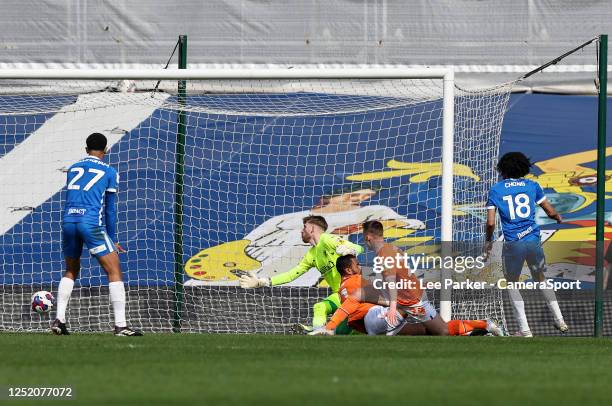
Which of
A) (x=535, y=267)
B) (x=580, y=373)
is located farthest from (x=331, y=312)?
(x=580, y=373)

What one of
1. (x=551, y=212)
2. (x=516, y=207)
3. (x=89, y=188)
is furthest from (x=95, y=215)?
(x=551, y=212)

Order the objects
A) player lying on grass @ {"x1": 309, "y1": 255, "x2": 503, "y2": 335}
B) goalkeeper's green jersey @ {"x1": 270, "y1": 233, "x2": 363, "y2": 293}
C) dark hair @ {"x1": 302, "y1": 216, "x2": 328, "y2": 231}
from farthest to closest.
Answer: dark hair @ {"x1": 302, "y1": 216, "x2": 328, "y2": 231}, goalkeeper's green jersey @ {"x1": 270, "y1": 233, "x2": 363, "y2": 293}, player lying on grass @ {"x1": 309, "y1": 255, "x2": 503, "y2": 335}

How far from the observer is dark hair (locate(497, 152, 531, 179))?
11625mm

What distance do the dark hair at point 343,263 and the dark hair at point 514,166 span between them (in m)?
1.71

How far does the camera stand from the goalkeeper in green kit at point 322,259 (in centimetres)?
1196

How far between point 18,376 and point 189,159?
7737 mm

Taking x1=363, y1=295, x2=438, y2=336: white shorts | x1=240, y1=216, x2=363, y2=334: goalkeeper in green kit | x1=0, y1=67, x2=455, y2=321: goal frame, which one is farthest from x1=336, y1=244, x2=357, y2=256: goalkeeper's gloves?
x1=0, y1=67, x2=455, y2=321: goal frame

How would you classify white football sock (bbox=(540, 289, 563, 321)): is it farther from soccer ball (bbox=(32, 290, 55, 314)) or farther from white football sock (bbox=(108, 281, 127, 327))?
soccer ball (bbox=(32, 290, 55, 314))

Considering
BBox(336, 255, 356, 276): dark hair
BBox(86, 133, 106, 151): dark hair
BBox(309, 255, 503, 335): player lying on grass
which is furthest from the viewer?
BBox(336, 255, 356, 276): dark hair

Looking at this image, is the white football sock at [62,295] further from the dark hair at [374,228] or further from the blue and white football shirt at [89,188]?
the dark hair at [374,228]

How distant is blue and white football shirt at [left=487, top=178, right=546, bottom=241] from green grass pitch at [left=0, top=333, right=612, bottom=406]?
1.49 m

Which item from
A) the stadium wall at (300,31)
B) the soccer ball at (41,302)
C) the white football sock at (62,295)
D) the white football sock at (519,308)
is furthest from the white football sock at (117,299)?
the stadium wall at (300,31)

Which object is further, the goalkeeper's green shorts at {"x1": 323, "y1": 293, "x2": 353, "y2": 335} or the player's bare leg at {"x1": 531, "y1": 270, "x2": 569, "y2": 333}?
the goalkeeper's green shorts at {"x1": 323, "y1": 293, "x2": 353, "y2": 335}

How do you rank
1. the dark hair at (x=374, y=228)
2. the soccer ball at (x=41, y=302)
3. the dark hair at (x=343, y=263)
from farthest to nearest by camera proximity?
the dark hair at (x=343, y=263), the dark hair at (x=374, y=228), the soccer ball at (x=41, y=302)
